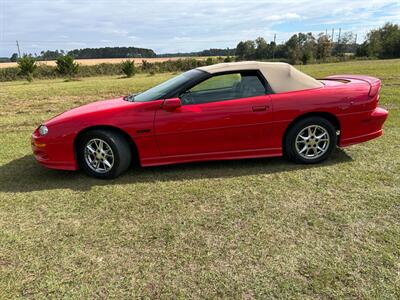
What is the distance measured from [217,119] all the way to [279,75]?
1.06 m

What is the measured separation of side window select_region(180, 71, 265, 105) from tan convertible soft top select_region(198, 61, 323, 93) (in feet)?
Result: 0.34

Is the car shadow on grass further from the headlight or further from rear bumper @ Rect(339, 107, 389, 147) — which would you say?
the headlight

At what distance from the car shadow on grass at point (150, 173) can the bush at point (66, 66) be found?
33782 millimetres

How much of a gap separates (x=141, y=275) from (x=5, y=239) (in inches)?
55.8

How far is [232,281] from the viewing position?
7.73ft

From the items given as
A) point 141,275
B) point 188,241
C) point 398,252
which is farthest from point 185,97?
point 398,252

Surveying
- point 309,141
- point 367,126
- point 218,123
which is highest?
point 218,123

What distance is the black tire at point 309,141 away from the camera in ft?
14.3

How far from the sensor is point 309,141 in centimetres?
444

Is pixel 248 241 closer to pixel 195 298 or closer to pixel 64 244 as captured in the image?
pixel 195 298

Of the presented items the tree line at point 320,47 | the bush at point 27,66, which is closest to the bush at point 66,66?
the bush at point 27,66

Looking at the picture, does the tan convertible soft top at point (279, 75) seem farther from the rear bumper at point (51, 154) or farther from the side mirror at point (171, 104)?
the rear bumper at point (51, 154)

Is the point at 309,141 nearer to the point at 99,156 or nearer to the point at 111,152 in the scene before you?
the point at 111,152

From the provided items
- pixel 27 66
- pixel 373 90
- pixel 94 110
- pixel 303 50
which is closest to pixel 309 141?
pixel 373 90
